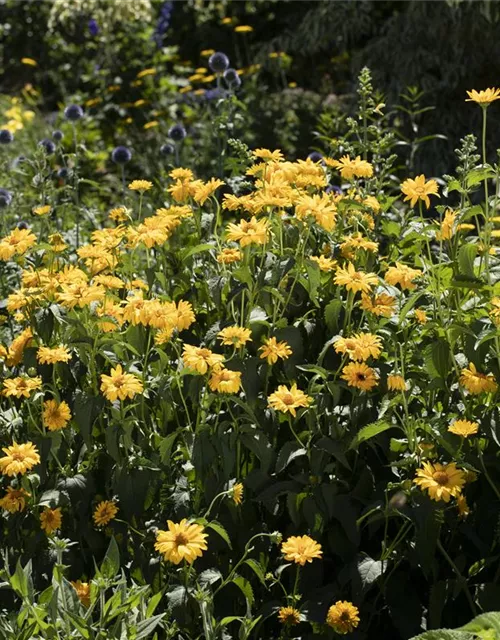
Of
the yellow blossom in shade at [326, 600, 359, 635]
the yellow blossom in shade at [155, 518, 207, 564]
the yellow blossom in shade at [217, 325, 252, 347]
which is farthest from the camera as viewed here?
the yellow blossom in shade at [217, 325, 252, 347]

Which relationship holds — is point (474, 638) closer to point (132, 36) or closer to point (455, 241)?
point (455, 241)

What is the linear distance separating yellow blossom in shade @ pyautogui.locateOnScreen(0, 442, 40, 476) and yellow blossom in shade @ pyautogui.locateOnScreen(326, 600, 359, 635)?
0.57m

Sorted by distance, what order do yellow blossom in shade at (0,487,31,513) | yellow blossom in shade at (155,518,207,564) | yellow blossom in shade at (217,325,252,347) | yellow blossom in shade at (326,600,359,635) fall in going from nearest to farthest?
yellow blossom in shade at (155,518,207,564), yellow blossom in shade at (326,600,359,635), yellow blossom in shade at (217,325,252,347), yellow blossom in shade at (0,487,31,513)

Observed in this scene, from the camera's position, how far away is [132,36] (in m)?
6.87

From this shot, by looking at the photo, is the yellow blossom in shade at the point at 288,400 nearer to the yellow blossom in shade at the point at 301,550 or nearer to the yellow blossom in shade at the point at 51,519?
the yellow blossom in shade at the point at 301,550

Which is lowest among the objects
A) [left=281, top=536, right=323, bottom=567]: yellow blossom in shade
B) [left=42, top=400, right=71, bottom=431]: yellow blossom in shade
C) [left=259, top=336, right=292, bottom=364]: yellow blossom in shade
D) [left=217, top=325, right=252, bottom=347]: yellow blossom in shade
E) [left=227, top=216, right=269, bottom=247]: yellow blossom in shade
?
[left=281, top=536, right=323, bottom=567]: yellow blossom in shade

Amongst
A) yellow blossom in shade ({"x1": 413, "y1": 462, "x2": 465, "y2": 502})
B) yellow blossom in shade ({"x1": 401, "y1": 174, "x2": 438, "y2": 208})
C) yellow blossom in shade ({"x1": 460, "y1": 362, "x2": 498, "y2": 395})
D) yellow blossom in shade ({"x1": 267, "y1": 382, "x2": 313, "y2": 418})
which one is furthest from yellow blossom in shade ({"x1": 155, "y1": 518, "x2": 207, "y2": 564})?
yellow blossom in shade ({"x1": 401, "y1": 174, "x2": 438, "y2": 208})

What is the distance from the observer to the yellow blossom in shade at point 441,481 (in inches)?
65.1

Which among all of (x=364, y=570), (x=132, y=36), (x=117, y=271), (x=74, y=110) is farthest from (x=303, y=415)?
(x=132, y=36)

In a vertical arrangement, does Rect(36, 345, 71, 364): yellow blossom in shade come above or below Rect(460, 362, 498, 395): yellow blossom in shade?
above

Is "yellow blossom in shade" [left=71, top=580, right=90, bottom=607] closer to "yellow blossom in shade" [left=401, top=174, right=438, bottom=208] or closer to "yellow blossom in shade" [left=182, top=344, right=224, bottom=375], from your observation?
"yellow blossom in shade" [left=182, top=344, right=224, bottom=375]

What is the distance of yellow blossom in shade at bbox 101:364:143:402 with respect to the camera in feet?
5.85

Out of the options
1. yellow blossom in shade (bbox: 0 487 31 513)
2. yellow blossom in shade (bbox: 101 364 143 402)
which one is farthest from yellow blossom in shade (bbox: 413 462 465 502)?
yellow blossom in shade (bbox: 0 487 31 513)

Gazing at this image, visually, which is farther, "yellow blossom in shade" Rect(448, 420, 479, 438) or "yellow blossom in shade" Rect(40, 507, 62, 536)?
"yellow blossom in shade" Rect(40, 507, 62, 536)
